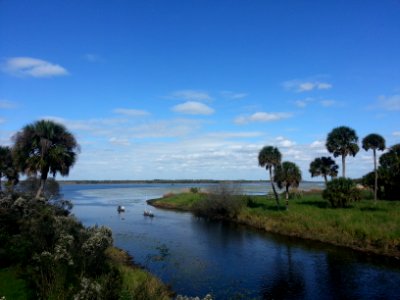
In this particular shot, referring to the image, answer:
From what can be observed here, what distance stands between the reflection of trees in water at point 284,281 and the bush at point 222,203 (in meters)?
27.8

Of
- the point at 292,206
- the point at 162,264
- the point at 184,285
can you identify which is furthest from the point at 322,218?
the point at 184,285

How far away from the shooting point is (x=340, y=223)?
40938 mm

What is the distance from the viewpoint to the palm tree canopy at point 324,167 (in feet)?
221

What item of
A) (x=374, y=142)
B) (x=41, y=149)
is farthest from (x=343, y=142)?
(x=41, y=149)

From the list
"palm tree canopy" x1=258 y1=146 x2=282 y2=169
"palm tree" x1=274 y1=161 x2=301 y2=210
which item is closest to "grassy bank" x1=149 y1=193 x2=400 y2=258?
→ "palm tree" x1=274 y1=161 x2=301 y2=210

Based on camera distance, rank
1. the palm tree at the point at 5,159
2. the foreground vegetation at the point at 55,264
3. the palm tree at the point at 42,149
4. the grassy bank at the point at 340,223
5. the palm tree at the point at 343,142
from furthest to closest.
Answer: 1. the palm tree at the point at 343,142
2. the palm tree at the point at 5,159
3. the grassy bank at the point at 340,223
4. the palm tree at the point at 42,149
5. the foreground vegetation at the point at 55,264

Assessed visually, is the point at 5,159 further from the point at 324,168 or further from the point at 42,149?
the point at 324,168

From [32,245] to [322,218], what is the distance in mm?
35298

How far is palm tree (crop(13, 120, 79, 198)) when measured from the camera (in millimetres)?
A: 30094

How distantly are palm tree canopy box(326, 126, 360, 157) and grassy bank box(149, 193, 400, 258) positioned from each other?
10.8m

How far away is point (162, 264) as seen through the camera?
30062 mm

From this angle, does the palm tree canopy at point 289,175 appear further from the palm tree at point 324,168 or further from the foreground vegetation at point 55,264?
the foreground vegetation at point 55,264

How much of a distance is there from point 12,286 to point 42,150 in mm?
16482

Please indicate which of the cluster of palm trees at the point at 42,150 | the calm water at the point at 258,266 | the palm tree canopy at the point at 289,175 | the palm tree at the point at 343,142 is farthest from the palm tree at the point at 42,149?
the palm tree at the point at 343,142
